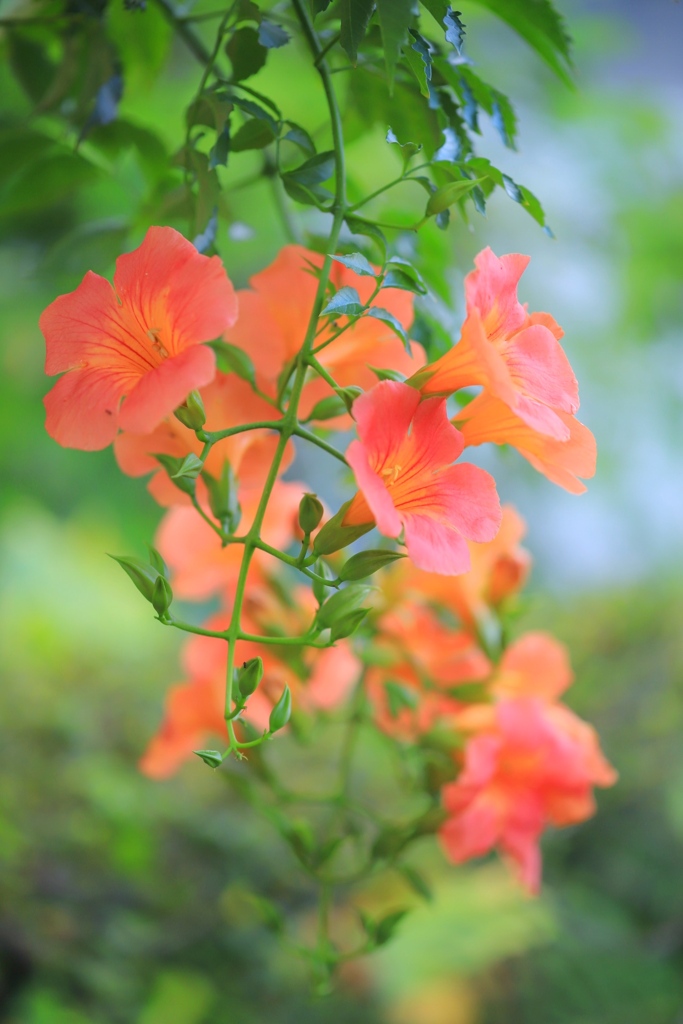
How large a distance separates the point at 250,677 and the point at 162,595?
0.04 metres

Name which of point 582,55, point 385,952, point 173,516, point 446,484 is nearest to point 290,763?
point 385,952

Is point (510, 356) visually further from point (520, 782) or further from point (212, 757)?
point (520, 782)

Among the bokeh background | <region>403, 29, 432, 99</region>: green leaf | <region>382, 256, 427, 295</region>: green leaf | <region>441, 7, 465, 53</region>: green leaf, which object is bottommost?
the bokeh background

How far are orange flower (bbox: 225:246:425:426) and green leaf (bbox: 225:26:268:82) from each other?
0.07m

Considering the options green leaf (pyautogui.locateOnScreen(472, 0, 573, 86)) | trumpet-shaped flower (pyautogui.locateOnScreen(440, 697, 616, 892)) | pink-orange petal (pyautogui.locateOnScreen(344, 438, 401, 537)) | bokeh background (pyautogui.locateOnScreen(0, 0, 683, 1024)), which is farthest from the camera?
bokeh background (pyautogui.locateOnScreen(0, 0, 683, 1024))

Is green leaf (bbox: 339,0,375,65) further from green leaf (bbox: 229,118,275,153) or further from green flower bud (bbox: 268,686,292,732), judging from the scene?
green flower bud (bbox: 268,686,292,732)

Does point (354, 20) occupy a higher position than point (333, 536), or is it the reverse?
point (354, 20)

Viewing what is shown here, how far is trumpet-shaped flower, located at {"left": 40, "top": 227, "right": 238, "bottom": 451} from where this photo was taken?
267 millimetres

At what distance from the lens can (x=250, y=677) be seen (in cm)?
28

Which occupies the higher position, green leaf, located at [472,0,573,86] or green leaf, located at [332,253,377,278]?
green leaf, located at [472,0,573,86]

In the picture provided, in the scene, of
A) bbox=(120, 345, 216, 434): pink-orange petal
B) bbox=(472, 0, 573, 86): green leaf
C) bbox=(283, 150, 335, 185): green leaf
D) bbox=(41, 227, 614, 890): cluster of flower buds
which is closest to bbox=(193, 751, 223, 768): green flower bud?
bbox=(41, 227, 614, 890): cluster of flower buds

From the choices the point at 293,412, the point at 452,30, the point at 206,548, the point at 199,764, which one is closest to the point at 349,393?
the point at 293,412

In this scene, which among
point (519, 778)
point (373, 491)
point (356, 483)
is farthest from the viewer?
point (519, 778)

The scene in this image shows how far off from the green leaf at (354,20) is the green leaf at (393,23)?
0.7 inches
